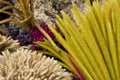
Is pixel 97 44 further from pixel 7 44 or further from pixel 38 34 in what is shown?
pixel 38 34

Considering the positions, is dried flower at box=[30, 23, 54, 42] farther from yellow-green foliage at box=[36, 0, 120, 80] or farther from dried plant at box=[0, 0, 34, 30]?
yellow-green foliage at box=[36, 0, 120, 80]

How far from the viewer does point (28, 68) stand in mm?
1482

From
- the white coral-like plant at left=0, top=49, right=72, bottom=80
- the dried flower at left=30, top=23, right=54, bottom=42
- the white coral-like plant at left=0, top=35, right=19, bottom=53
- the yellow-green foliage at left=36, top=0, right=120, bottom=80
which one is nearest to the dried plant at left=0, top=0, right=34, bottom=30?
the dried flower at left=30, top=23, right=54, bottom=42

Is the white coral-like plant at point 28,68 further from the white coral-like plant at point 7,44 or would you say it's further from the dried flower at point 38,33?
the dried flower at point 38,33

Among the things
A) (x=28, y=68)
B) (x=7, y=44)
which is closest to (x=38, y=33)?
(x=7, y=44)

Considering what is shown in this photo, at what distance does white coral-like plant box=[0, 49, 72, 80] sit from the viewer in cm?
146

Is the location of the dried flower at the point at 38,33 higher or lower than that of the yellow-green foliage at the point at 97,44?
higher

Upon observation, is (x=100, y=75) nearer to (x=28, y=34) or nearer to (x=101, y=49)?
(x=101, y=49)

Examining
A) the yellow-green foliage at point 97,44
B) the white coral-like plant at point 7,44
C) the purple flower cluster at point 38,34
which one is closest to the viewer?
the yellow-green foliage at point 97,44

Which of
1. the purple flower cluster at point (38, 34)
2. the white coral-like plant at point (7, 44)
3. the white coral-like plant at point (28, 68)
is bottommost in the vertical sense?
the white coral-like plant at point (28, 68)

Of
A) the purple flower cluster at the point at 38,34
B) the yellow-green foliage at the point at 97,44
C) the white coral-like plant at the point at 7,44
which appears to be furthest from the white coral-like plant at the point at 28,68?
the purple flower cluster at the point at 38,34

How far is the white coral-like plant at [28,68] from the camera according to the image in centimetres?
146

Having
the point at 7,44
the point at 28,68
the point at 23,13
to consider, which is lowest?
the point at 28,68

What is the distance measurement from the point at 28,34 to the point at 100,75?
38.6 inches
